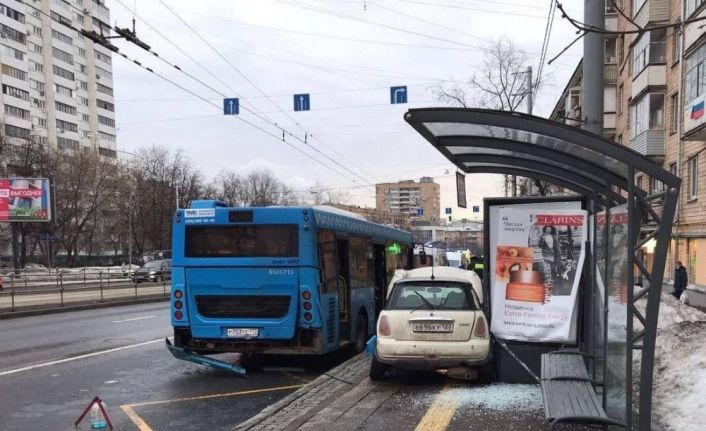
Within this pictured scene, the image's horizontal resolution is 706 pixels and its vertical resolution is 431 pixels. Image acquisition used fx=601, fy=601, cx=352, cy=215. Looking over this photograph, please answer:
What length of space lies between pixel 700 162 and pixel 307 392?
72.0ft

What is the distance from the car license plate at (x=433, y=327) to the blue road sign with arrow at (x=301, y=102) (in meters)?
14.1

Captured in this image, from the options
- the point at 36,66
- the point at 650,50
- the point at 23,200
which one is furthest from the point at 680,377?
the point at 36,66

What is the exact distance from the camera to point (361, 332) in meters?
11.9

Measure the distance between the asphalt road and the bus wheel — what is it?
1.22 meters

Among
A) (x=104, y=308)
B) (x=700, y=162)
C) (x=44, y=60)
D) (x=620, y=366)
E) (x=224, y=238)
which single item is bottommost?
(x=104, y=308)

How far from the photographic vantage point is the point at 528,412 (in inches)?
242

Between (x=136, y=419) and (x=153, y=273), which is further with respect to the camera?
(x=153, y=273)

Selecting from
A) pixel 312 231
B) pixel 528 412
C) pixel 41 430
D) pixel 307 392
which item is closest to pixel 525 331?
pixel 528 412

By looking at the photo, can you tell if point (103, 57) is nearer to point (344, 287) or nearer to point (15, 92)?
point (15, 92)

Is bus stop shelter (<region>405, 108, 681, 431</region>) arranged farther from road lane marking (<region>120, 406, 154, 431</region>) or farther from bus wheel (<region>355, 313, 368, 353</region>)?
bus wheel (<region>355, 313, 368, 353</region>)

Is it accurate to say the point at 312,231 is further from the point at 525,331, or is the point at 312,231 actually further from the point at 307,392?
the point at 525,331

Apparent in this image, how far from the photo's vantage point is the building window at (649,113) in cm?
2770

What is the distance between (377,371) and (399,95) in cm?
1430

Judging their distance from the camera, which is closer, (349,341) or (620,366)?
(620,366)
